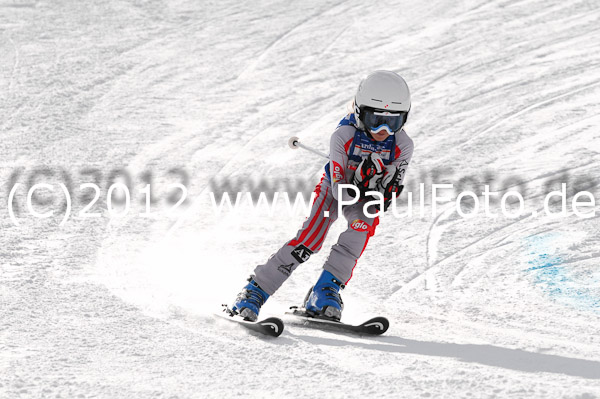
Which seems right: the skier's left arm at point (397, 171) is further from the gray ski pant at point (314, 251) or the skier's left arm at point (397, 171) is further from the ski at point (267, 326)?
the ski at point (267, 326)

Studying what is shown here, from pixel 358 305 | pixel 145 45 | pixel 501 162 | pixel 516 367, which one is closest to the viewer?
pixel 516 367

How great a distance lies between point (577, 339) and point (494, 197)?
3.12 meters

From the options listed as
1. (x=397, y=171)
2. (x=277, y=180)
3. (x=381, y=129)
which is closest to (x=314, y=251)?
(x=397, y=171)

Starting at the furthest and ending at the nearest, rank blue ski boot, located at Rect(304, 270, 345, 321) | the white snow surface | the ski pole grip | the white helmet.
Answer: the ski pole grip, blue ski boot, located at Rect(304, 270, 345, 321), the white helmet, the white snow surface

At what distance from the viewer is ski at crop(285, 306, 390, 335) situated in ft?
16.4

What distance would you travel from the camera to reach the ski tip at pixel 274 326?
482 centimetres

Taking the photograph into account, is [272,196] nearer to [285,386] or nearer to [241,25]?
[285,386]

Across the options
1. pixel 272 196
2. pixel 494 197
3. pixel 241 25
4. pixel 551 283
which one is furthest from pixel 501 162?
pixel 241 25

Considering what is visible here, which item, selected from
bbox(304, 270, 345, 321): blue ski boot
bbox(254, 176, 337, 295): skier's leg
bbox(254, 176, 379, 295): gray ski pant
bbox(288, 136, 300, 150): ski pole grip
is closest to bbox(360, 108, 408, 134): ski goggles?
bbox(254, 176, 379, 295): gray ski pant

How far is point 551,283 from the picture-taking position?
233 inches

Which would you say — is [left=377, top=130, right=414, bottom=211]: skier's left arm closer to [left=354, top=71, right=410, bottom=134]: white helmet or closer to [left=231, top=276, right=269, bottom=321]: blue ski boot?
[left=354, top=71, right=410, bottom=134]: white helmet

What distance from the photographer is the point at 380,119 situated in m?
5.17

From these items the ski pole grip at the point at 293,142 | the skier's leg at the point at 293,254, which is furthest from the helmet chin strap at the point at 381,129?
the ski pole grip at the point at 293,142

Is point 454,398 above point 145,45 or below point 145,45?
below
